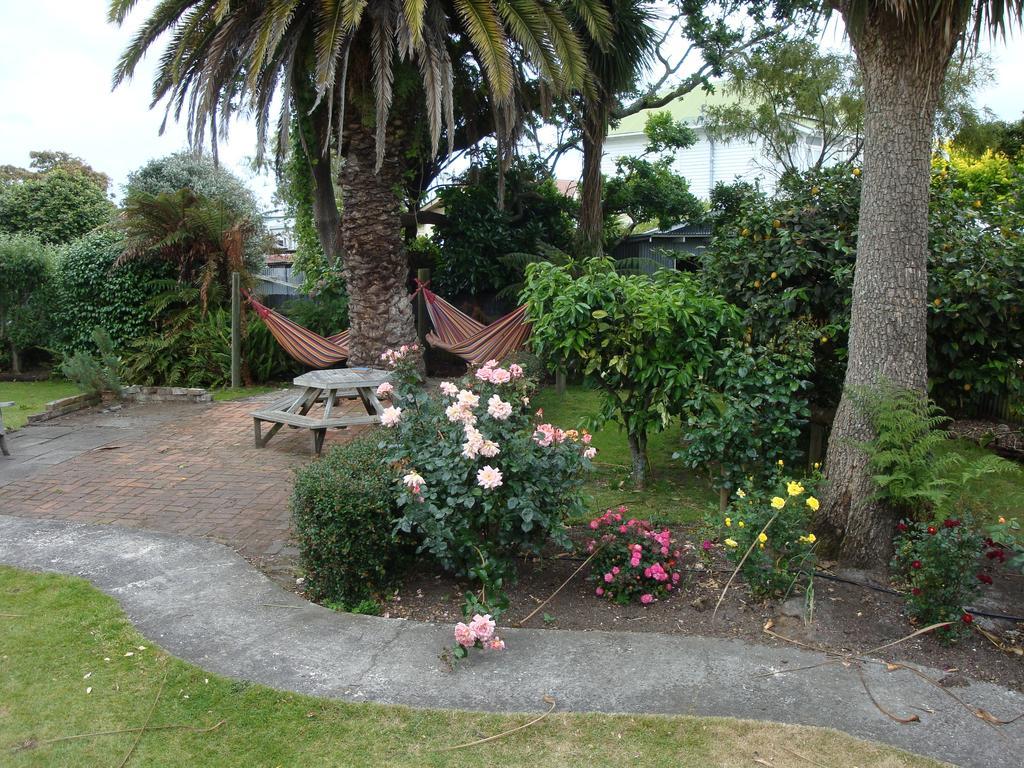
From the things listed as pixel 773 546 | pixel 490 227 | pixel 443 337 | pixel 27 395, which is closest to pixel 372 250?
pixel 443 337

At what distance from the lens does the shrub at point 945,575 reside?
3514mm

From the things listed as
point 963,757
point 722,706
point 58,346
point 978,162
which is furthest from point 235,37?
point 978,162

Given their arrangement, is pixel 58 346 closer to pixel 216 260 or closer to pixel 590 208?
pixel 216 260

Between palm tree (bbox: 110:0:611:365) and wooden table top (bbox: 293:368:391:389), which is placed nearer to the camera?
wooden table top (bbox: 293:368:391:389)

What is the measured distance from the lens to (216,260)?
12.2 metres

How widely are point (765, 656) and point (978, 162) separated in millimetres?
14923

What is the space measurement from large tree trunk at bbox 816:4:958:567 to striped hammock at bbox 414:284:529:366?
5.36 meters

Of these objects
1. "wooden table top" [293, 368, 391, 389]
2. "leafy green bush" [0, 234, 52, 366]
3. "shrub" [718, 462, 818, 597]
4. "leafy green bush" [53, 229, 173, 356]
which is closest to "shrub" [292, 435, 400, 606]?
"shrub" [718, 462, 818, 597]

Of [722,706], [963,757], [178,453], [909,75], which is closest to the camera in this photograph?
[963,757]

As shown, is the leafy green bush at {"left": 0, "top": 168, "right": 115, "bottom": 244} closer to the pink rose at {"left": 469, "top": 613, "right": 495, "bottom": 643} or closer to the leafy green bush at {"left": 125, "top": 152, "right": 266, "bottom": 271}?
the leafy green bush at {"left": 125, "top": 152, "right": 266, "bottom": 271}

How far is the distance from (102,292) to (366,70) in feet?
19.7

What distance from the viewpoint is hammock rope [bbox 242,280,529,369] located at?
1004cm

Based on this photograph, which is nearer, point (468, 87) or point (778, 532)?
point (778, 532)

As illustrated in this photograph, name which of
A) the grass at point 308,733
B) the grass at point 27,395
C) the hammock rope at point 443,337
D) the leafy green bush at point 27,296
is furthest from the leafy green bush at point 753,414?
the leafy green bush at point 27,296
